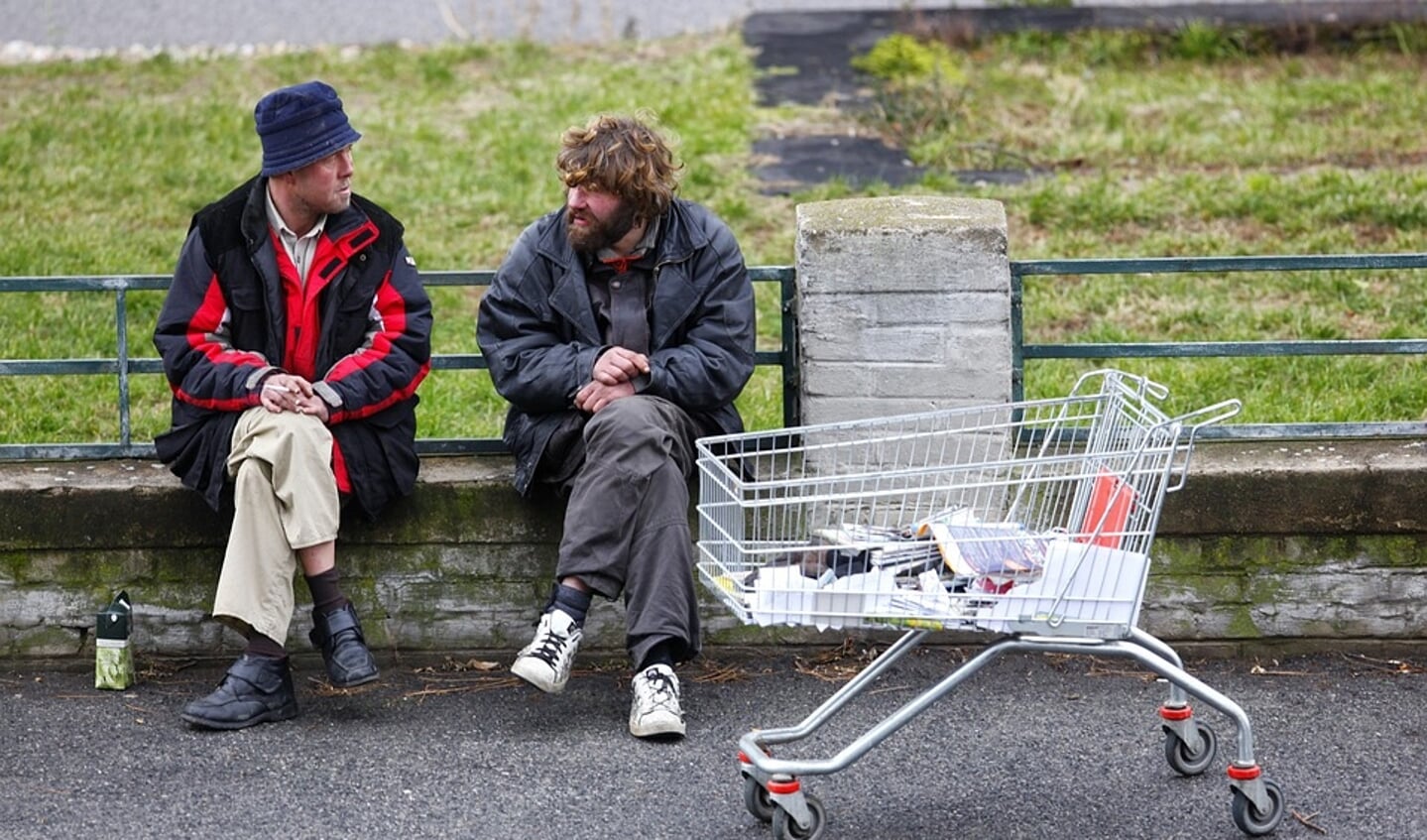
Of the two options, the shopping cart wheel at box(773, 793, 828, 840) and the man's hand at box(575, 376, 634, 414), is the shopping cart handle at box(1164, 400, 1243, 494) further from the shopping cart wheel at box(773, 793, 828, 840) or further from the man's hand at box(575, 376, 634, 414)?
the man's hand at box(575, 376, 634, 414)

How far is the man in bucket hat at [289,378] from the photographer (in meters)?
4.77

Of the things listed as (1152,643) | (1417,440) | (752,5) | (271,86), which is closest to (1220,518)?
(1417,440)

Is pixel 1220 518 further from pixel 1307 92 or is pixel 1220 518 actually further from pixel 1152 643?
pixel 1307 92

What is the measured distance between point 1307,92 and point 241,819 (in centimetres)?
841

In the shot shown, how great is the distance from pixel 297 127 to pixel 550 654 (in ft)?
4.83

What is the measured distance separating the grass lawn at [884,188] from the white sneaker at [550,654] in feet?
5.35

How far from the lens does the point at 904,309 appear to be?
5098 mm

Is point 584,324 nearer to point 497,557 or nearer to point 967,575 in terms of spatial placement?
point 497,557

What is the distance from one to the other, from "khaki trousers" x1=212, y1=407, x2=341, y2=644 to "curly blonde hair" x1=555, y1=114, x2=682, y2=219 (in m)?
0.94

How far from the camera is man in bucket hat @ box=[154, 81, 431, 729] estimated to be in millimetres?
4766

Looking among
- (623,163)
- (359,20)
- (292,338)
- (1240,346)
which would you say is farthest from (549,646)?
(359,20)

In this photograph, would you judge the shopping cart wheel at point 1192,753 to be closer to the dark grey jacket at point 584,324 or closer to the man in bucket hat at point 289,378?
the dark grey jacket at point 584,324

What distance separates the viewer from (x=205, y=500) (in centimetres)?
510

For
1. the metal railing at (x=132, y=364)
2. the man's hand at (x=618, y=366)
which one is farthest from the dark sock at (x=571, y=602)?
the metal railing at (x=132, y=364)
